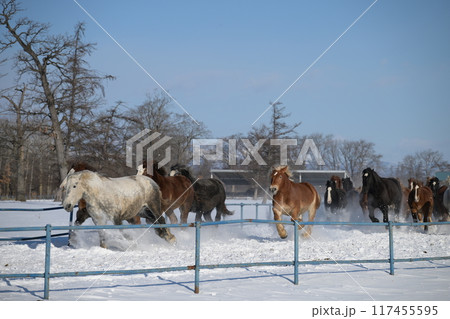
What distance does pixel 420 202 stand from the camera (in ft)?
53.5

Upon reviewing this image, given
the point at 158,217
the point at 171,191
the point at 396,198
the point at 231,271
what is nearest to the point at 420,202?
the point at 396,198

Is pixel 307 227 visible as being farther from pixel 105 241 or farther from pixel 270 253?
pixel 105 241

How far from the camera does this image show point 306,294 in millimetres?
6324

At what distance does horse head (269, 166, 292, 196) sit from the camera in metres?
12.1

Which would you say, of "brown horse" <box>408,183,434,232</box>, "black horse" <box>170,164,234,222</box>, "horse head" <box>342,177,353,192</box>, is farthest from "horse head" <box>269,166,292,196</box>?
"horse head" <box>342,177,353,192</box>

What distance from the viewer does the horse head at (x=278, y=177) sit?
12078 millimetres

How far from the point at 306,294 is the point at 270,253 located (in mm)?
3745

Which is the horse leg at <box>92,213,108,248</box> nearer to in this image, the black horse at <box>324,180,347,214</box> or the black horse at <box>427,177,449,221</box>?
A: the black horse at <box>324,180,347,214</box>

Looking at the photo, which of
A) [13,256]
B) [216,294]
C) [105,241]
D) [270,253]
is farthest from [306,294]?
[13,256]

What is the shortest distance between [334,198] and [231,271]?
1317 cm

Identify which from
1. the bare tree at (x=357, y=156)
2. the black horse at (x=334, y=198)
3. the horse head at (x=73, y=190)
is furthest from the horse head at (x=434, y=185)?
the bare tree at (x=357, y=156)

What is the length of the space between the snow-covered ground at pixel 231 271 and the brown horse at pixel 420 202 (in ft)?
9.85

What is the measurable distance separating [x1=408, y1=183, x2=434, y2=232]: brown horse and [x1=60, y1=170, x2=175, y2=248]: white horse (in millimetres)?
9370

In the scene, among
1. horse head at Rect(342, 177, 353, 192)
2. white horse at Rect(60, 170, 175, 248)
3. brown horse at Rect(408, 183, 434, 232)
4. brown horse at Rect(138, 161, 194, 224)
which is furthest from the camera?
horse head at Rect(342, 177, 353, 192)
